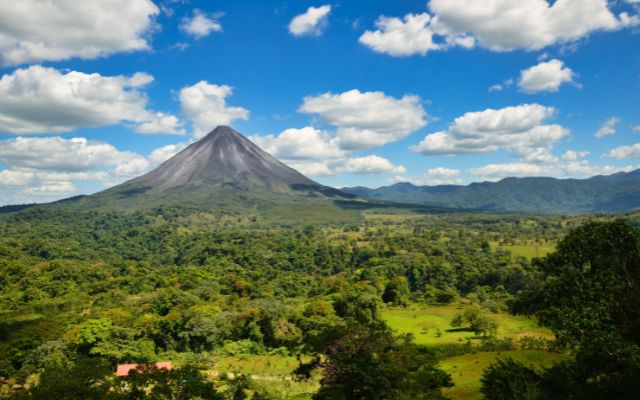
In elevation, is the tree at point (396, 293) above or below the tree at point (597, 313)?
below

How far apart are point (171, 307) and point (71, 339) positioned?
2227 centimetres

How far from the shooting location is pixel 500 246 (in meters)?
143

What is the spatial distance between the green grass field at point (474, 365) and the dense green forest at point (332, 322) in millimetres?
213

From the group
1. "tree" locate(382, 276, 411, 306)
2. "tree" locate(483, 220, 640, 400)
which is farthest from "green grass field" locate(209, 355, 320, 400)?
"tree" locate(382, 276, 411, 306)

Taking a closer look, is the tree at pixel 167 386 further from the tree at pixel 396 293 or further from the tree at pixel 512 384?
the tree at pixel 396 293

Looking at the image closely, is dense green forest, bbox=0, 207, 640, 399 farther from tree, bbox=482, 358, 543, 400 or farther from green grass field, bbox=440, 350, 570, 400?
green grass field, bbox=440, 350, 570, 400

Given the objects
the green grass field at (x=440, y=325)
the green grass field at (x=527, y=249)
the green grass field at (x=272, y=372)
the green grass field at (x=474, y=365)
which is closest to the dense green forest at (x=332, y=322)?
the green grass field at (x=474, y=365)

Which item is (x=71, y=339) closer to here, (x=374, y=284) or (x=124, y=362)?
(x=124, y=362)

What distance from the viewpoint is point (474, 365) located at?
33469 millimetres

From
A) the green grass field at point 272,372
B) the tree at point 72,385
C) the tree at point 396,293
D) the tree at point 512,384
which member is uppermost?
the tree at point 512,384

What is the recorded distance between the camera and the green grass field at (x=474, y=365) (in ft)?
89.1

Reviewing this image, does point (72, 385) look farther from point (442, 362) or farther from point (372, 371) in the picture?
point (442, 362)

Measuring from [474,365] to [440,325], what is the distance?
2949 cm

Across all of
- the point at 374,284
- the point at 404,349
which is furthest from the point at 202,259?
the point at 404,349
